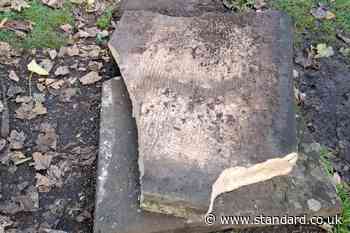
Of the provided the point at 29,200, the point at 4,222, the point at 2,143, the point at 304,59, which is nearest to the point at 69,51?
the point at 2,143

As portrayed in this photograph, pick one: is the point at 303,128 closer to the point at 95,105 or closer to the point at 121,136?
the point at 121,136

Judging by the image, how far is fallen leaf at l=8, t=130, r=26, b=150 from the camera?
310 centimetres

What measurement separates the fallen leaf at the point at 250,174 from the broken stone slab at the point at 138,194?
8cm

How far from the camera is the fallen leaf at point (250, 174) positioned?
2406 millimetres

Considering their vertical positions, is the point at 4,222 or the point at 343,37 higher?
the point at 343,37

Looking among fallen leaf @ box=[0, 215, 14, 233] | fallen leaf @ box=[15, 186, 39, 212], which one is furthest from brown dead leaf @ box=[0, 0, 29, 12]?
fallen leaf @ box=[0, 215, 14, 233]

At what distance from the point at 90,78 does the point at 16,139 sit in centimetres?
76

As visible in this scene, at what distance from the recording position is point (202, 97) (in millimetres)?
2768

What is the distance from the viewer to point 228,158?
2463mm

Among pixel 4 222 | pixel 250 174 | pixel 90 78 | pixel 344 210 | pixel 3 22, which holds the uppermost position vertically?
pixel 3 22

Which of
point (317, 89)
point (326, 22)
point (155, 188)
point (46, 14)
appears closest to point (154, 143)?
point (155, 188)

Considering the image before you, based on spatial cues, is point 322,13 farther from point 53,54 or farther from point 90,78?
point 53,54

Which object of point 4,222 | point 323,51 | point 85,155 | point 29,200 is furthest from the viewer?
point 323,51

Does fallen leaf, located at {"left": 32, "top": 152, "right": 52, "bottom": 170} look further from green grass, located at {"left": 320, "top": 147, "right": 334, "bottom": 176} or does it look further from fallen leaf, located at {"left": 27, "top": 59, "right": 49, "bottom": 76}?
green grass, located at {"left": 320, "top": 147, "right": 334, "bottom": 176}
